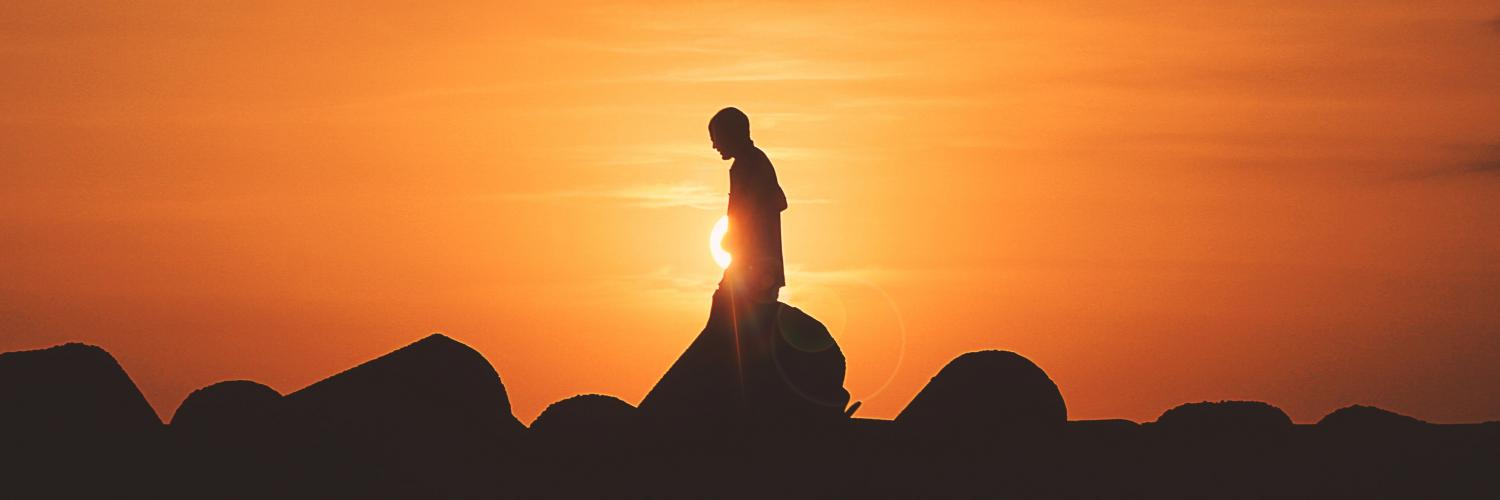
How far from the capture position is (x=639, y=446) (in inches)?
672

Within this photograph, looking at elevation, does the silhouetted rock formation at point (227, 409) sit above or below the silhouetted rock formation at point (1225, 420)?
below

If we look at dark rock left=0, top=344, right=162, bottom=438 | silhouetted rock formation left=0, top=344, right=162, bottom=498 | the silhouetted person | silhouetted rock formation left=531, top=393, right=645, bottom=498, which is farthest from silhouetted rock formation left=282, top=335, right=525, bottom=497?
the silhouetted person

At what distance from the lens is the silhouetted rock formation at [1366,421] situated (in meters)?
19.5

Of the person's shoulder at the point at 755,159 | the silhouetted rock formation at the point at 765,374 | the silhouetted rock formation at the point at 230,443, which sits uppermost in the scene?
the person's shoulder at the point at 755,159

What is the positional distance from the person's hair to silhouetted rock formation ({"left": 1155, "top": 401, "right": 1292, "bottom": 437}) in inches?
227

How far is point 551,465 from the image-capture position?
17.4m

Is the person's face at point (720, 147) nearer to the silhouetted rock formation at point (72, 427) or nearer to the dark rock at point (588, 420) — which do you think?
the dark rock at point (588, 420)

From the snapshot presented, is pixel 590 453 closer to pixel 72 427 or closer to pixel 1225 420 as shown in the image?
pixel 72 427

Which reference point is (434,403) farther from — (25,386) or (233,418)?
(25,386)

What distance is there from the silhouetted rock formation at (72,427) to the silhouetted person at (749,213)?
5.84 m

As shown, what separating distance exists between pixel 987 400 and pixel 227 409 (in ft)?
24.3

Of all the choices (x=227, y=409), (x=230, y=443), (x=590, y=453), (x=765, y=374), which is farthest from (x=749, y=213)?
(x=227, y=409)

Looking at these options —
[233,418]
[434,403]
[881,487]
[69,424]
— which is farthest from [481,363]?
[881,487]

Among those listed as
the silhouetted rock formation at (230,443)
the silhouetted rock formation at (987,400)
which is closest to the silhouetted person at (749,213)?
the silhouetted rock formation at (987,400)
